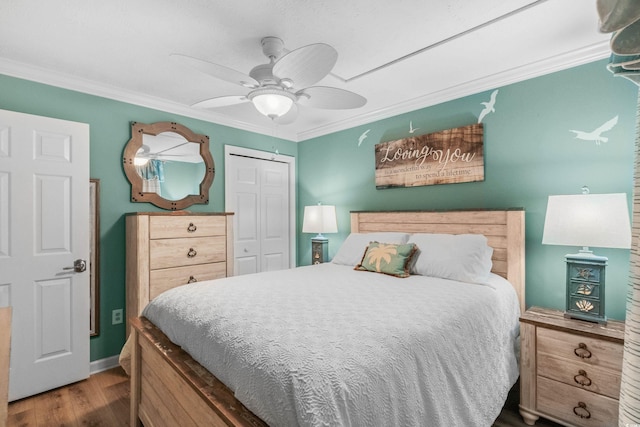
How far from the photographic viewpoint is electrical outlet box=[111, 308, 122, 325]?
9.21 feet

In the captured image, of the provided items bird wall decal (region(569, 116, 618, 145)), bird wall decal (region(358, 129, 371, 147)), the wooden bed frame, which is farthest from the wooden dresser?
bird wall decal (region(569, 116, 618, 145))

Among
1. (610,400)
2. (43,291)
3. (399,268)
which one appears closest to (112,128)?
(43,291)

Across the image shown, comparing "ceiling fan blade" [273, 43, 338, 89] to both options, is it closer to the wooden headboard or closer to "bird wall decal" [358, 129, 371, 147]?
the wooden headboard

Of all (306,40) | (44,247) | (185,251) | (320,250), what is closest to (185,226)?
(185,251)

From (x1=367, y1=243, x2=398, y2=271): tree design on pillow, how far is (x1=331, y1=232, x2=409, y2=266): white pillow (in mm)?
193

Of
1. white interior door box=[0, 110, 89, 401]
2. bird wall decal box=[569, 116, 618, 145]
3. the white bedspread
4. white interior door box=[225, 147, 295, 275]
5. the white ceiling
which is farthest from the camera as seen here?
white interior door box=[225, 147, 295, 275]

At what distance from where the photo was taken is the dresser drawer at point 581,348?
5.49ft

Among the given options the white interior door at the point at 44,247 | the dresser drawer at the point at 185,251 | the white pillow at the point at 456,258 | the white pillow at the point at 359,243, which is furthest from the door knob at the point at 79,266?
the white pillow at the point at 456,258

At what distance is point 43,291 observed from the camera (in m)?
2.34

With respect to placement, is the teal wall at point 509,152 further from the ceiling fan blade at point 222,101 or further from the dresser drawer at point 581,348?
the ceiling fan blade at point 222,101

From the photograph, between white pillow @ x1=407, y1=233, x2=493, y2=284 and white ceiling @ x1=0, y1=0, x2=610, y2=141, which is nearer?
white ceiling @ x1=0, y1=0, x2=610, y2=141

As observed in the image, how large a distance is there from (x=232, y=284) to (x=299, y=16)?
1671 millimetres

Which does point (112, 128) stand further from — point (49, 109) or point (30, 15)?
point (30, 15)

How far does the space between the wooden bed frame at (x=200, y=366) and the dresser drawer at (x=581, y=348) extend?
499 mm
